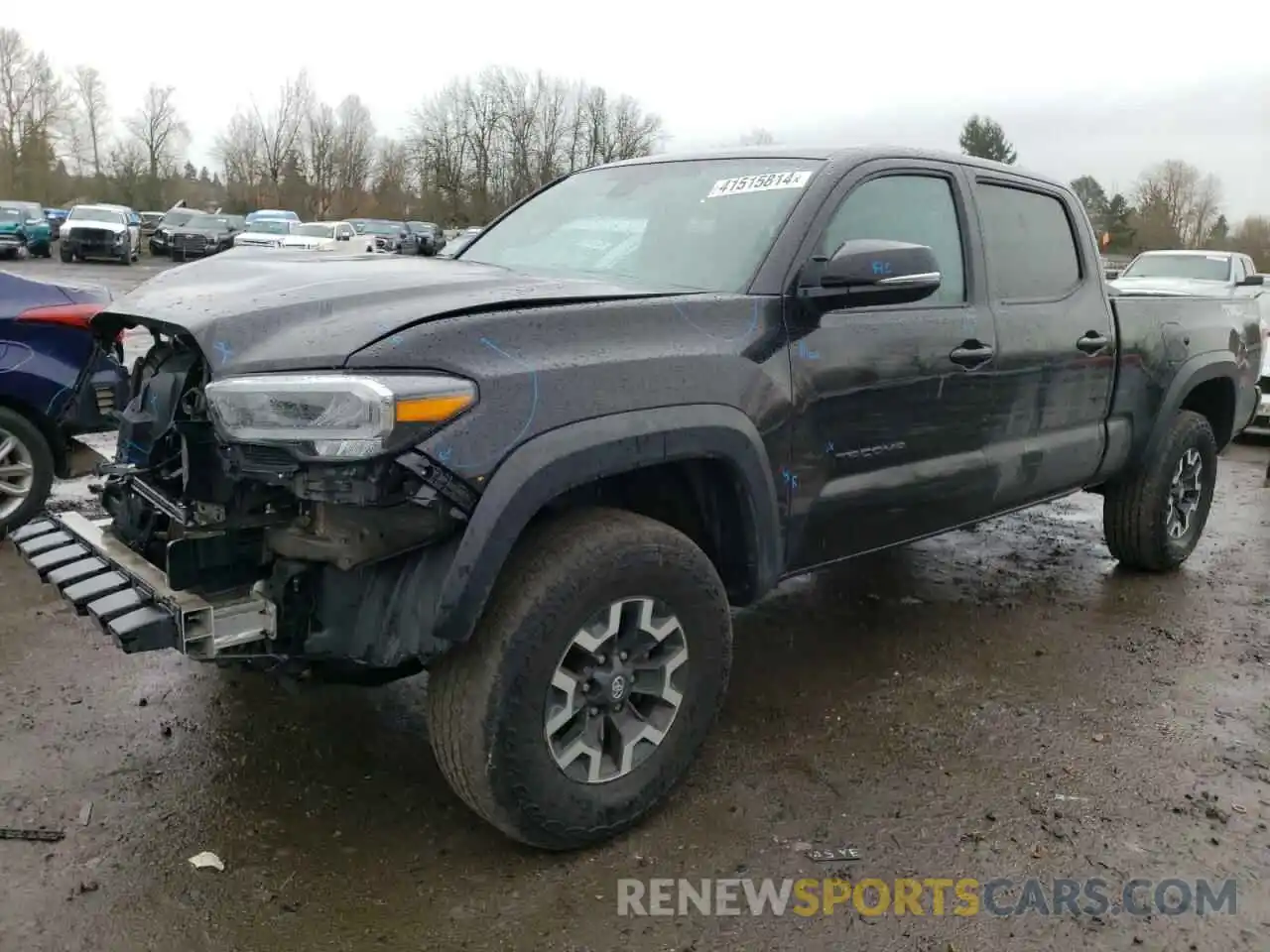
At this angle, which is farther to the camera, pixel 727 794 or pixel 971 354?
pixel 971 354

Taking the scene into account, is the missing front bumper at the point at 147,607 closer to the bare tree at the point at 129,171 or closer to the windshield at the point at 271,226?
the windshield at the point at 271,226

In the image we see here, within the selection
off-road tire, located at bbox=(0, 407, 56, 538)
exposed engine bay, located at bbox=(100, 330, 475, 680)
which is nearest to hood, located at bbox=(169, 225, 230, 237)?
off-road tire, located at bbox=(0, 407, 56, 538)

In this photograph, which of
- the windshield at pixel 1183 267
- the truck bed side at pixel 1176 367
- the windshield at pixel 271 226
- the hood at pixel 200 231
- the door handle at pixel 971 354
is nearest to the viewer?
the door handle at pixel 971 354

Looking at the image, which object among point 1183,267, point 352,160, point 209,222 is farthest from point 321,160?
point 1183,267

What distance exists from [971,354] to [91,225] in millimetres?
33658

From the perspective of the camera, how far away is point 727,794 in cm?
316

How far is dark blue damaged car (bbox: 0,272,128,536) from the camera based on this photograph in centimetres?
507

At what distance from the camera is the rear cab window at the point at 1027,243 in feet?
13.5

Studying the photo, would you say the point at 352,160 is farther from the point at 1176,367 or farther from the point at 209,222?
the point at 1176,367

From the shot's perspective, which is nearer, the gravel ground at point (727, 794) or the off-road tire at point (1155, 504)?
the gravel ground at point (727, 794)

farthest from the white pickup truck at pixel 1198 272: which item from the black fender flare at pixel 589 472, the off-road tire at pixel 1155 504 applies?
the black fender flare at pixel 589 472

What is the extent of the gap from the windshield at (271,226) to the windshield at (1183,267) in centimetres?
2323

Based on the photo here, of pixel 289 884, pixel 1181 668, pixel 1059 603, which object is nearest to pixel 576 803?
pixel 289 884

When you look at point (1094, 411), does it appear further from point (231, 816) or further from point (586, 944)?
point (231, 816)
